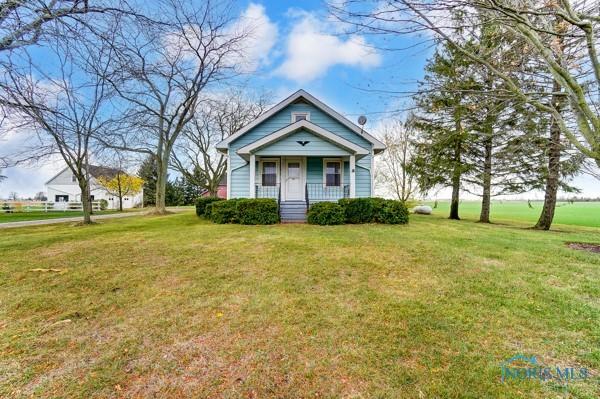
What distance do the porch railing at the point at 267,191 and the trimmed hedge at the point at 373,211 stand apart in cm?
356

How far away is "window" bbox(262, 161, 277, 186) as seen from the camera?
44.4 ft

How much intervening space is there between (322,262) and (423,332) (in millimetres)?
2701

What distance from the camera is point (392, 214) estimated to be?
1095 centimetres

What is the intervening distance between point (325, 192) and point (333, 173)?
1137 mm

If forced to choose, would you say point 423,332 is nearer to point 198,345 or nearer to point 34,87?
point 198,345

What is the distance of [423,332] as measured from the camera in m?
3.03

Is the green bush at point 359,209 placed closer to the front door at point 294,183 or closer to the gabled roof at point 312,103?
the front door at point 294,183

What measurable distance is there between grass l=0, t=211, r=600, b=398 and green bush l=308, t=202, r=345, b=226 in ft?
14.9

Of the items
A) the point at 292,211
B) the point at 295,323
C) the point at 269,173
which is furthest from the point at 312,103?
the point at 295,323

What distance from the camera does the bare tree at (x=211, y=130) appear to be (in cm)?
2492

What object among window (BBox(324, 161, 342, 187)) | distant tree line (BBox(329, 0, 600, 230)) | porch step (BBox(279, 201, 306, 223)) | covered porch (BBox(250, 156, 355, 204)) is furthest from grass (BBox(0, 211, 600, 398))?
window (BBox(324, 161, 342, 187))

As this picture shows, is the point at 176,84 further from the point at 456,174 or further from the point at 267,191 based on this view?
the point at 456,174

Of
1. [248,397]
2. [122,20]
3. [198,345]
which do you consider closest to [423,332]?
[248,397]

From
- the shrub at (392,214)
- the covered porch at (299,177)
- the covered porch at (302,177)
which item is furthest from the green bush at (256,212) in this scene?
the shrub at (392,214)
